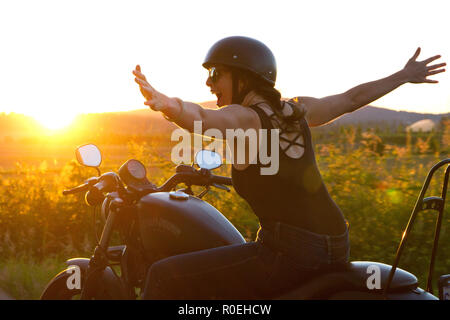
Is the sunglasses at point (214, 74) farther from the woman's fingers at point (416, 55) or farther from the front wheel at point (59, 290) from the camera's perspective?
the front wheel at point (59, 290)

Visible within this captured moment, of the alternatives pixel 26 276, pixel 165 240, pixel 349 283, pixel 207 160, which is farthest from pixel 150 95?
pixel 26 276

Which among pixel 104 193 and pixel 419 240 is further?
pixel 419 240

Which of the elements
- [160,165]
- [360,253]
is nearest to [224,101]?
[360,253]

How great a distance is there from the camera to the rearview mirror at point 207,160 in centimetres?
319

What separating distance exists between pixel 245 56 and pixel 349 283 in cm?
130

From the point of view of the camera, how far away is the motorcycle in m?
2.35

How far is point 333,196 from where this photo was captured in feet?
20.0

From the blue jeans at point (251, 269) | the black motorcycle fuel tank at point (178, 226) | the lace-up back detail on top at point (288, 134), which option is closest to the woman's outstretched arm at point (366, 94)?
the lace-up back detail on top at point (288, 134)

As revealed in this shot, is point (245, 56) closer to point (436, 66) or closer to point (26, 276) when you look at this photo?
point (436, 66)

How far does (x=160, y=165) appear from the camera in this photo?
7355 mm

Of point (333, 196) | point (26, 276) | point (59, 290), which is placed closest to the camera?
point (59, 290)

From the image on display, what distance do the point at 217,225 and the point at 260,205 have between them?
378 mm
